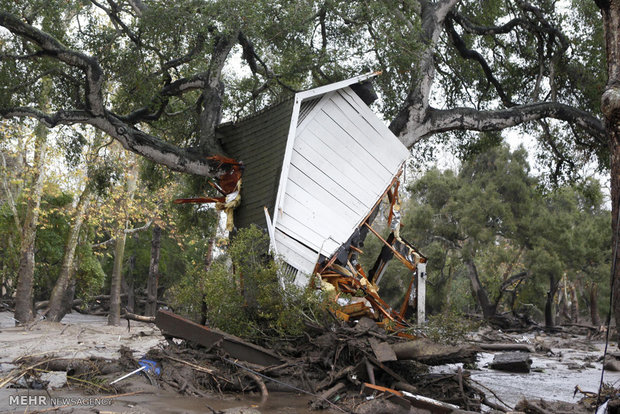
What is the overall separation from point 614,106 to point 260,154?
7.02 m

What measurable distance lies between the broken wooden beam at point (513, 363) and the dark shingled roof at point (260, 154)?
5938 mm

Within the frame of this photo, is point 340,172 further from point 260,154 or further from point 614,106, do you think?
point 614,106

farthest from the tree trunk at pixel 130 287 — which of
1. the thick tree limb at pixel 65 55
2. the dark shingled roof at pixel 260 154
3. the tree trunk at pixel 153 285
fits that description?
the dark shingled roof at pixel 260 154

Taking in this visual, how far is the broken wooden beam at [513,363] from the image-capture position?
11.6 meters

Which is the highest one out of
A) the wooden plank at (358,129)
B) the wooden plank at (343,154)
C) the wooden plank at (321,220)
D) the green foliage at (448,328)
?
the wooden plank at (358,129)

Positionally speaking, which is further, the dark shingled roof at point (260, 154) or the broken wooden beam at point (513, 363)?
the broken wooden beam at point (513, 363)

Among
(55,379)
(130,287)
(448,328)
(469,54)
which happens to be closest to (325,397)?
(448,328)

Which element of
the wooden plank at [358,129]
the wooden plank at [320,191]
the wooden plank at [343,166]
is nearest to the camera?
the wooden plank at [320,191]

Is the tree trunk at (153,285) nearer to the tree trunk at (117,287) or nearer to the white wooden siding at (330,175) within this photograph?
the tree trunk at (117,287)

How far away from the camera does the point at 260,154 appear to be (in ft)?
38.2

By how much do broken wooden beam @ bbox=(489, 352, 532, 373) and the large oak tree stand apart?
4.92m

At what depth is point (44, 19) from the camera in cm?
1259

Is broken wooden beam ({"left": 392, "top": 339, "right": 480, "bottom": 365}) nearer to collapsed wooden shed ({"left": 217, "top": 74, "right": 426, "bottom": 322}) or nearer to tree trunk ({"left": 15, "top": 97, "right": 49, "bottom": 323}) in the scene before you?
collapsed wooden shed ({"left": 217, "top": 74, "right": 426, "bottom": 322})

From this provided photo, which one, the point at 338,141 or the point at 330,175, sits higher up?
the point at 338,141
